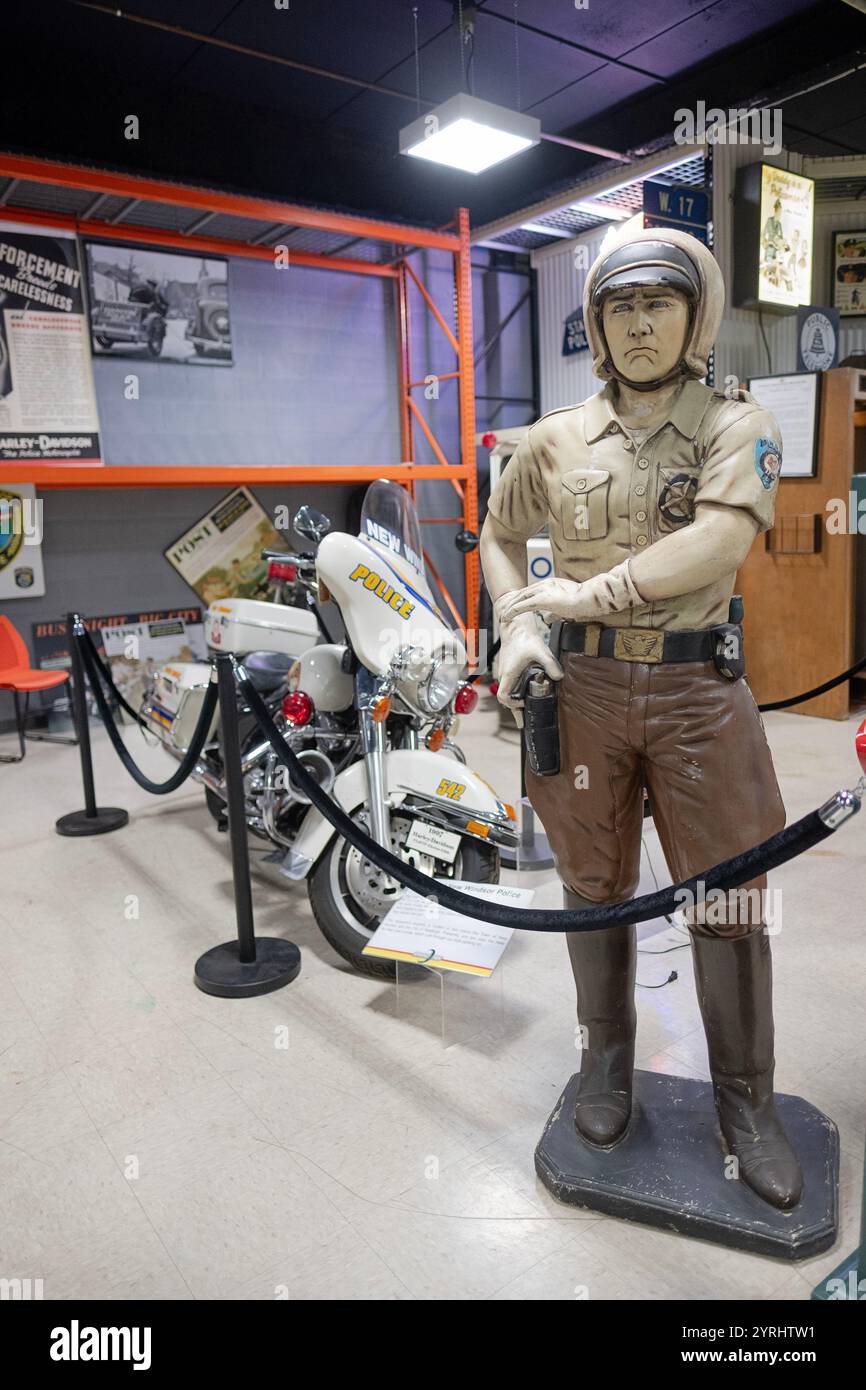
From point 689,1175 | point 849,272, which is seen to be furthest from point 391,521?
point 849,272

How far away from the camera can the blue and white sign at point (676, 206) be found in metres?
5.58

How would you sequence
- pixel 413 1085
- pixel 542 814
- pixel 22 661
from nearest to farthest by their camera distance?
pixel 542 814
pixel 413 1085
pixel 22 661

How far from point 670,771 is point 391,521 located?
1.47 meters

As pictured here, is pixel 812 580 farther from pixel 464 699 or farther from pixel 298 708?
pixel 298 708

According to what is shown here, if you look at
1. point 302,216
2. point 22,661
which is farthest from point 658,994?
point 302,216

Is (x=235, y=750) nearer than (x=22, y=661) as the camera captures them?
Yes

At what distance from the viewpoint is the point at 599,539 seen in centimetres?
176

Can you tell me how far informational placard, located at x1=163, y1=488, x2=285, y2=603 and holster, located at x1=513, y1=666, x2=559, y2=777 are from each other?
20.6 feet

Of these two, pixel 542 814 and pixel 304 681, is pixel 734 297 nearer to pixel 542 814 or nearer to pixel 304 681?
pixel 304 681

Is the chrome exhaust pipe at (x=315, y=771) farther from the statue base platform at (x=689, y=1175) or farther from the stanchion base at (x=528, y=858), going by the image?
the statue base platform at (x=689, y=1175)

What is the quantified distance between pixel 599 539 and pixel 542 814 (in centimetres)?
57

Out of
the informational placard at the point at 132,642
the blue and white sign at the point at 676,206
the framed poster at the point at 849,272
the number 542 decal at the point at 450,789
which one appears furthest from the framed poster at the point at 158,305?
the number 542 decal at the point at 450,789

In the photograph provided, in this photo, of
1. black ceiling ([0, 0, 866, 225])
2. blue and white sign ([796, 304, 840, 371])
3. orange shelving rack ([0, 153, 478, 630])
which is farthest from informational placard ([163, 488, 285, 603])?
blue and white sign ([796, 304, 840, 371])
